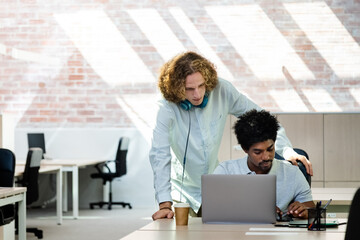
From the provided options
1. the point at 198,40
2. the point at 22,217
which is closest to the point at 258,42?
the point at 198,40

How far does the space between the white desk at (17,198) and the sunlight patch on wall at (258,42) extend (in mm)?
5192

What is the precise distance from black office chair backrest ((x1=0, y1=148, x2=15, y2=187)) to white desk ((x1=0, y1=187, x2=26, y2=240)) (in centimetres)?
43

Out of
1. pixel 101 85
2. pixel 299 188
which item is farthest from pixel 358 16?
pixel 299 188

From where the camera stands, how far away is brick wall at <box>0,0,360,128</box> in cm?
940

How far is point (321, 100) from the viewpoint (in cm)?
941

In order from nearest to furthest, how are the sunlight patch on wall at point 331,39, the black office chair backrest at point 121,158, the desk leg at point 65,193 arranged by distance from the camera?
the desk leg at point 65,193
the black office chair backrest at point 121,158
the sunlight patch on wall at point 331,39

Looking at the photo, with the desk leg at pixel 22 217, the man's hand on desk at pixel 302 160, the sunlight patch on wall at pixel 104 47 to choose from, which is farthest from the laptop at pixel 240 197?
the sunlight patch on wall at pixel 104 47

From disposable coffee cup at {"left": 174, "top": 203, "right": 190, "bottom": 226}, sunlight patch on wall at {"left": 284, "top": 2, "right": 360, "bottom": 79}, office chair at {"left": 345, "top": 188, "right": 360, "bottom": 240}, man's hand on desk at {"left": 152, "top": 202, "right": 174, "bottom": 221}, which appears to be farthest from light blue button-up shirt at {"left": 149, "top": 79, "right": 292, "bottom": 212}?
sunlight patch on wall at {"left": 284, "top": 2, "right": 360, "bottom": 79}

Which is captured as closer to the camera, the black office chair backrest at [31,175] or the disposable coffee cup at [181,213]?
the disposable coffee cup at [181,213]

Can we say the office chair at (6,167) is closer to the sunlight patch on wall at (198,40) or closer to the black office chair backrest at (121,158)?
the black office chair backrest at (121,158)

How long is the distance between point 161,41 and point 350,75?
2694mm

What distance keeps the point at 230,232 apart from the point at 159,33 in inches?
286

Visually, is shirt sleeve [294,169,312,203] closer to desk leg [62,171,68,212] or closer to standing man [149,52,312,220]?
standing man [149,52,312,220]

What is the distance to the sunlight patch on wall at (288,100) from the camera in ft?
31.0
